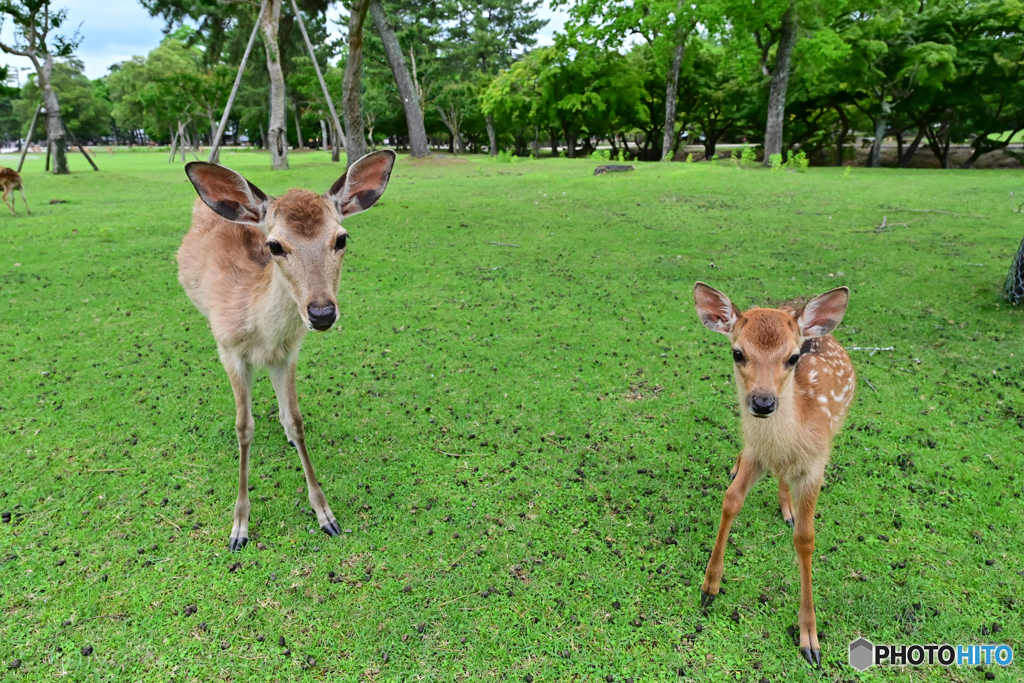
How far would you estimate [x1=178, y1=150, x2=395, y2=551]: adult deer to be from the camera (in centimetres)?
278

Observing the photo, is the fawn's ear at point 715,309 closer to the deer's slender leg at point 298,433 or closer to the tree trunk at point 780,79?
the deer's slender leg at point 298,433

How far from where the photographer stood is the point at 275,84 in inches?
835

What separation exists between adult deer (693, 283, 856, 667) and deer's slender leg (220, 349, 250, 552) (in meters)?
2.60

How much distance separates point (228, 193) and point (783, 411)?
3108mm

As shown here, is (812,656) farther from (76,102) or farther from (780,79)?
(76,102)

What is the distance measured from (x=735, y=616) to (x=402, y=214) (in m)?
10.9

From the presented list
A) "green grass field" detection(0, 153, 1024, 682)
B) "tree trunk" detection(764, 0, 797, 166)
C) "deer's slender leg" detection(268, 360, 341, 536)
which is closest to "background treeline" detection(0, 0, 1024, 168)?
"tree trunk" detection(764, 0, 797, 166)

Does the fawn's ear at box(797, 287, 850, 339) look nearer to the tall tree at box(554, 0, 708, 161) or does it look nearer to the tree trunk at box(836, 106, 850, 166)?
the tall tree at box(554, 0, 708, 161)

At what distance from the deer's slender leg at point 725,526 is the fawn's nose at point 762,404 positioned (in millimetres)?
466

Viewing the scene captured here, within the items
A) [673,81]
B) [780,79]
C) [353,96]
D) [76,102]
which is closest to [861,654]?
[353,96]

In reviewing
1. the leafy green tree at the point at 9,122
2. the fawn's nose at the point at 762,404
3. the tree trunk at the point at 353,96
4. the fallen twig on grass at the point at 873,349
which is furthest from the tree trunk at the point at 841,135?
the leafy green tree at the point at 9,122

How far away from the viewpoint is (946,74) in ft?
71.8

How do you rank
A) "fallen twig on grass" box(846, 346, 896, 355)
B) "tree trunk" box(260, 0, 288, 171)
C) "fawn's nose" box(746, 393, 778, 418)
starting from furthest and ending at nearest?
"tree trunk" box(260, 0, 288, 171)
"fallen twig on grass" box(846, 346, 896, 355)
"fawn's nose" box(746, 393, 778, 418)

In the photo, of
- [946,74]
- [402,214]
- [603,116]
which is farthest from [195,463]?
[603,116]
